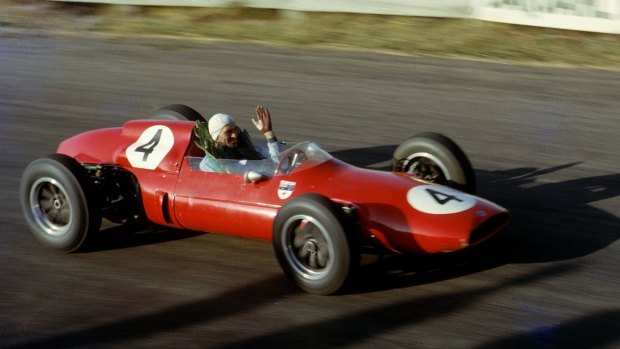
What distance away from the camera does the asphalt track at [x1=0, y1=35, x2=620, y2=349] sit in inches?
211

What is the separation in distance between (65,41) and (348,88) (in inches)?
201

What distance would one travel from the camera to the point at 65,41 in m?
14.0

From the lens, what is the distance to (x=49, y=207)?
21.8 ft

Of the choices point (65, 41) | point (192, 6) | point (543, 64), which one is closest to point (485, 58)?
point (543, 64)

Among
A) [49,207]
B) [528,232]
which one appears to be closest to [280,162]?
[49,207]

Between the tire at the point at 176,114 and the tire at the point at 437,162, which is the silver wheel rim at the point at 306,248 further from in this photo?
the tire at the point at 176,114

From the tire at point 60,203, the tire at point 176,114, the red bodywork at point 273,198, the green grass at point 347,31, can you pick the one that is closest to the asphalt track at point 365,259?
the tire at point 60,203

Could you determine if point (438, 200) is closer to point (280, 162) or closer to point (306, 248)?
point (306, 248)

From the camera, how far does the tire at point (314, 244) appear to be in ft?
17.8

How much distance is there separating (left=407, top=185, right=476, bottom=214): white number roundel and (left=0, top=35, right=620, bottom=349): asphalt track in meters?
0.47

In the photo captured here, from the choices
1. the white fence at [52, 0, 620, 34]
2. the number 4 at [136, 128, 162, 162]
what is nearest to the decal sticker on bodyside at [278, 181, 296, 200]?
the number 4 at [136, 128, 162, 162]

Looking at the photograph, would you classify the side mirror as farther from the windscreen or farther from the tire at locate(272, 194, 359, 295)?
the tire at locate(272, 194, 359, 295)

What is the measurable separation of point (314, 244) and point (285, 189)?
57 centimetres

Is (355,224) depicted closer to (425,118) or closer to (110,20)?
(425,118)
